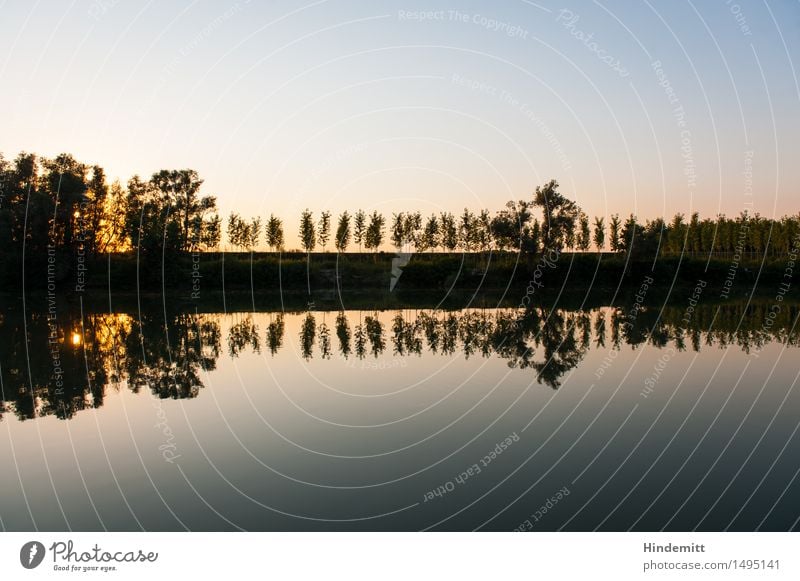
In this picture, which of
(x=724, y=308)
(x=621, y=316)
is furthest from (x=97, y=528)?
(x=724, y=308)

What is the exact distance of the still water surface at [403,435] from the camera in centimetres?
630

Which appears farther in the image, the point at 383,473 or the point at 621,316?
the point at 621,316

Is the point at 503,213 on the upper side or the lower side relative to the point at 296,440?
upper

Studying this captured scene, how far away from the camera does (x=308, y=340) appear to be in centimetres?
1825

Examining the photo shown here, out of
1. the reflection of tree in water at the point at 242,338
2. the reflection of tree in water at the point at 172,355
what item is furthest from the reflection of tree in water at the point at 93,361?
the reflection of tree in water at the point at 242,338

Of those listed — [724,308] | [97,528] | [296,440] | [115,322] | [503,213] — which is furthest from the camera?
[503,213]

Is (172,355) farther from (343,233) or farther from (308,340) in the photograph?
(343,233)

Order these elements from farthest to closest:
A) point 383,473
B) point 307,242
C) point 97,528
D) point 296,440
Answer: point 307,242 → point 296,440 → point 383,473 → point 97,528

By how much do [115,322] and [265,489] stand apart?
740 inches

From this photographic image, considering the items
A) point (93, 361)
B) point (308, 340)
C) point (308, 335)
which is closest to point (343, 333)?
point (308, 335)

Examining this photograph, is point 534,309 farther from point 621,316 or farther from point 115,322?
point 115,322

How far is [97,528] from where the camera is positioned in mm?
5984
